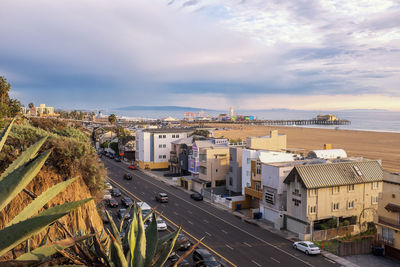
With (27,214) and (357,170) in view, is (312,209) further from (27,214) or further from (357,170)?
(27,214)

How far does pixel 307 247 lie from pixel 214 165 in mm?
26853

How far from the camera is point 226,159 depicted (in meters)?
56.3

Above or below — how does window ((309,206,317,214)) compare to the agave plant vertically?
below

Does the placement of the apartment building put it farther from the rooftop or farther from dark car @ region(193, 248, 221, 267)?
dark car @ region(193, 248, 221, 267)

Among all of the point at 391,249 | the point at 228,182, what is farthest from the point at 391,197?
the point at 228,182

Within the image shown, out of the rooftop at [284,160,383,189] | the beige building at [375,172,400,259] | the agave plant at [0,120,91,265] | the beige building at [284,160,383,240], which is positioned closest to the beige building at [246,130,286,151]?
the rooftop at [284,160,383,189]

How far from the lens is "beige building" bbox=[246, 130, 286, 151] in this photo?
179 ft

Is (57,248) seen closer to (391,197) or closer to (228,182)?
(391,197)

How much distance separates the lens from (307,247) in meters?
29.8

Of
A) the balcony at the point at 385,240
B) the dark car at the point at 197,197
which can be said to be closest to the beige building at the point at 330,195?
the balcony at the point at 385,240

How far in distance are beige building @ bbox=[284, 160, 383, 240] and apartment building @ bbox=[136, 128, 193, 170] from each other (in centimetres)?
4817

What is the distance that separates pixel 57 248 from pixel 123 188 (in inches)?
2181

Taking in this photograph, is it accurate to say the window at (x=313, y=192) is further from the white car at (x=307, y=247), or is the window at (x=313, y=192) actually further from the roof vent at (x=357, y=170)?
the roof vent at (x=357, y=170)

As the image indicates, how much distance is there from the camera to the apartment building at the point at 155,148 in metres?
80.2
